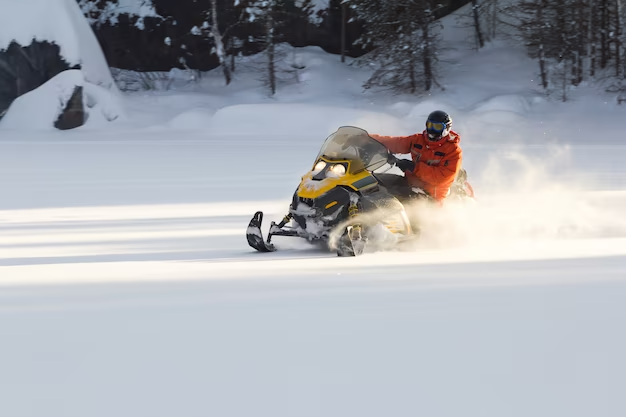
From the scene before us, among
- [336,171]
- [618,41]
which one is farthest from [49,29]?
[336,171]

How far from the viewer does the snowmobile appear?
6707 mm

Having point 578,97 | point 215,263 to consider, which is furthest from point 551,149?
point 215,263

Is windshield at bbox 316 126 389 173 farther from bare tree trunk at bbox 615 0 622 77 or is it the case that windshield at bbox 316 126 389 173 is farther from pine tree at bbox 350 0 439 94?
bare tree trunk at bbox 615 0 622 77

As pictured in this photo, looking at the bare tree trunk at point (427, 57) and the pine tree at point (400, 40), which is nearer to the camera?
the pine tree at point (400, 40)

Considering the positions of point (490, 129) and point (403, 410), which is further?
point (490, 129)

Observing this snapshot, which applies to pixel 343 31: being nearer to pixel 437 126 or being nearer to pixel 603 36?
pixel 603 36

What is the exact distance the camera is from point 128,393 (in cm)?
343

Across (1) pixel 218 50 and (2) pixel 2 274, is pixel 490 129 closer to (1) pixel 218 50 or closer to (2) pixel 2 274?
(1) pixel 218 50

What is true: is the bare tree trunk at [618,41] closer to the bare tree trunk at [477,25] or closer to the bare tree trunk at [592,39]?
the bare tree trunk at [592,39]

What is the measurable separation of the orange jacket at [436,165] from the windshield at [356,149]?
0.23m

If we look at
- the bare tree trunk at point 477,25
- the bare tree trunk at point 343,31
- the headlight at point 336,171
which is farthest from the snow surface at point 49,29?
the headlight at point 336,171

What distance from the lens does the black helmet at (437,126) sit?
7.34 meters

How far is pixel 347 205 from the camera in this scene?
22.1 feet

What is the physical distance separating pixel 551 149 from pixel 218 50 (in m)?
13.2
